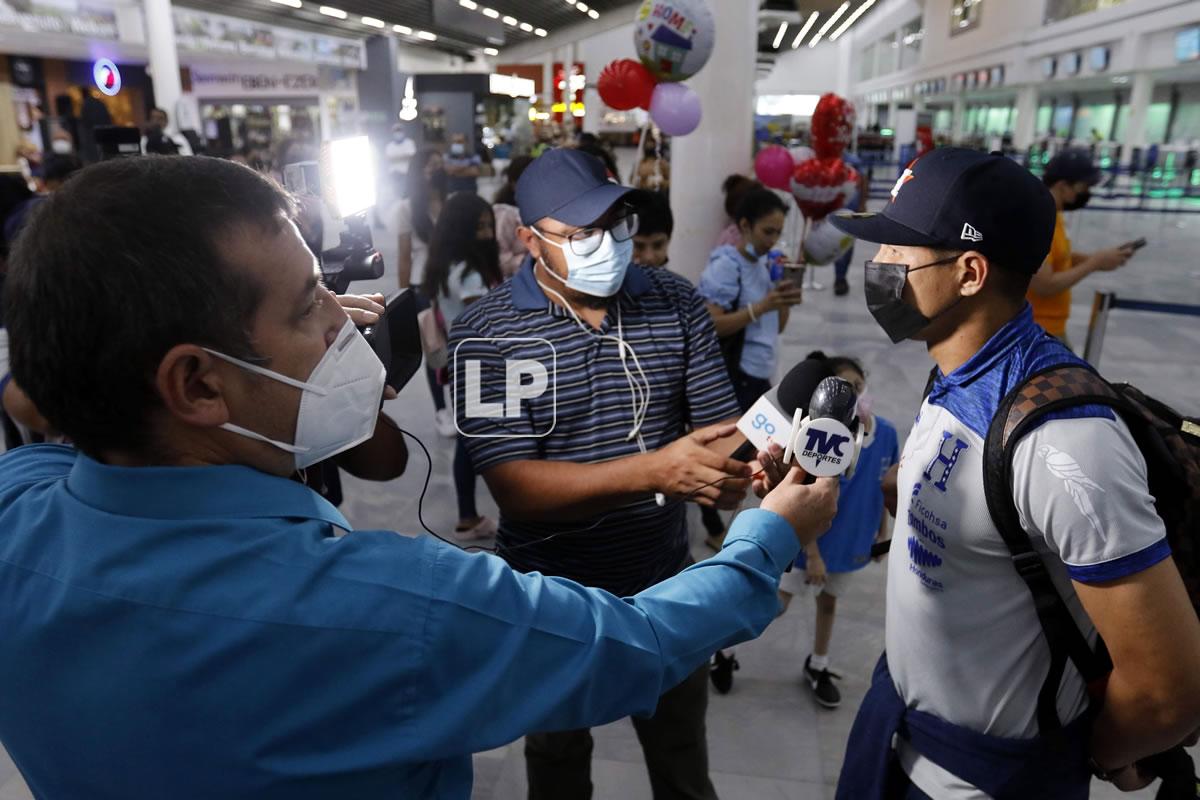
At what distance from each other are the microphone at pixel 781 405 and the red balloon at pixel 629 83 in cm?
406

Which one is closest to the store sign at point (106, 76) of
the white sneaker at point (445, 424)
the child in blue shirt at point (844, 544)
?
the white sneaker at point (445, 424)

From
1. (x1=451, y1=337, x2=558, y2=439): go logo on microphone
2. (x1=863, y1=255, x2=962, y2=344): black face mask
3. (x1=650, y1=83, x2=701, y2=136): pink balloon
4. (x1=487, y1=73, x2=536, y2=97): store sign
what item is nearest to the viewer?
(x1=863, y1=255, x2=962, y2=344): black face mask

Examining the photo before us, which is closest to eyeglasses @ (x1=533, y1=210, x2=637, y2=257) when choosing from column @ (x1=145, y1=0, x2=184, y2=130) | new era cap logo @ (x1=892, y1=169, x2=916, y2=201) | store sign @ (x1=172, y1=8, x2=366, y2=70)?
new era cap logo @ (x1=892, y1=169, x2=916, y2=201)

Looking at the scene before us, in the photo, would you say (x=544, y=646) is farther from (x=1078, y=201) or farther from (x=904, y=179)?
(x=1078, y=201)

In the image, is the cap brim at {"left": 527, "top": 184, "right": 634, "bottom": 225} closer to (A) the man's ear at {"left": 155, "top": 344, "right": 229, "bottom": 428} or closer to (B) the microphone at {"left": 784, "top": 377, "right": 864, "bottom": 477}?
(B) the microphone at {"left": 784, "top": 377, "right": 864, "bottom": 477}

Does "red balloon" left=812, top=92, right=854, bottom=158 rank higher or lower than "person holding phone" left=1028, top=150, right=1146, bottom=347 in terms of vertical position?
higher

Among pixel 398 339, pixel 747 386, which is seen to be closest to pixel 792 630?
pixel 747 386

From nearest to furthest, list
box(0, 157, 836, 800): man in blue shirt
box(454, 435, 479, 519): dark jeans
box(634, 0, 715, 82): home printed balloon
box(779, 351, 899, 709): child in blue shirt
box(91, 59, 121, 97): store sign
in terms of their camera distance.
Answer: box(0, 157, 836, 800): man in blue shirt, box(779, 351, 899, 709): child in blue shirt, box(454, 435, 479, 519): dark jeans, box(634, 0, 715, 82): home printed balloon, box(91, 59, 121, 97): store sign

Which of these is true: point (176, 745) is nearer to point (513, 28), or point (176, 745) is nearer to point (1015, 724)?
point (1015, 724)

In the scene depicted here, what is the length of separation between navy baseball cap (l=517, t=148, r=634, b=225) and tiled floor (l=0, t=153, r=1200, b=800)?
0.47 m

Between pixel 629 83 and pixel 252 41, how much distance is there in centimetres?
1929

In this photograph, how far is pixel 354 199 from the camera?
5.79ft

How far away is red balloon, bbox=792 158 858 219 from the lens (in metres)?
5.14

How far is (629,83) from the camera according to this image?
5109 mm
